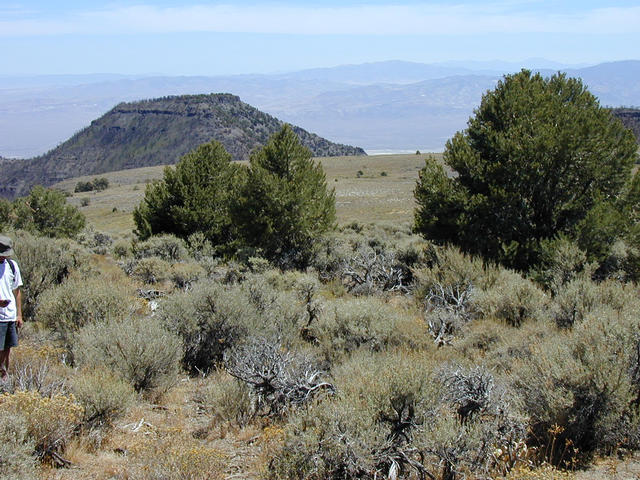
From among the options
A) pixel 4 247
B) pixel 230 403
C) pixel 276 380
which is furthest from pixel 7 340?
pixel 276 380

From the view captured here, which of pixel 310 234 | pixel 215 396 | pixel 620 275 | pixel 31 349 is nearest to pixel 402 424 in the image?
pixel 215 396

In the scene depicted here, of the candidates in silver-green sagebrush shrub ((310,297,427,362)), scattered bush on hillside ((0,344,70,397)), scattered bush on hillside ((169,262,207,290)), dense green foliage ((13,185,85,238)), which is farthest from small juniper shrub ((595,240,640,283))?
dense green foliage ((13,185,85,238))

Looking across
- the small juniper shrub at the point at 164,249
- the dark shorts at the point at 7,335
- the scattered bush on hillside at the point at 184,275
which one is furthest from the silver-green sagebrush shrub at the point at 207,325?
the small juniper shrub at the point at 164,249

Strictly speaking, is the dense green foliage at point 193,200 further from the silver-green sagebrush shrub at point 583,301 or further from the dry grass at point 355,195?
the silver-green sagebrush shrub at point 583,301

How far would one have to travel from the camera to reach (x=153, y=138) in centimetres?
17550

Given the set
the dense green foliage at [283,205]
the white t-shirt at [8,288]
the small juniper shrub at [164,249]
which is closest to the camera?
the white t-shirt at [8,288]

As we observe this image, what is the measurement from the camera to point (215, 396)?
519cm

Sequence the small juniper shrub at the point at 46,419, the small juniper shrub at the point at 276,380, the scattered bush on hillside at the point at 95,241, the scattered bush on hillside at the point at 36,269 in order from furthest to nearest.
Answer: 1. the scattered bush on hillside at the point at 95,241
2. the scattered bush on hillside at the point at 36,269
3. the small juniper shrub at the point at 276,380
4. the small juniper shrub at the point at 46,419

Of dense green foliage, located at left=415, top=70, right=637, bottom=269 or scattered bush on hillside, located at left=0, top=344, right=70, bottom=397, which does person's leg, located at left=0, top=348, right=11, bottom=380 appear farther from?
dense green foliage, located at left=415, top=70, right=637, bottom=269

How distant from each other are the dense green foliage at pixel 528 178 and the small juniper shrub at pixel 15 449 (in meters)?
11.6

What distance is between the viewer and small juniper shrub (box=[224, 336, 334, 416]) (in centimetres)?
497

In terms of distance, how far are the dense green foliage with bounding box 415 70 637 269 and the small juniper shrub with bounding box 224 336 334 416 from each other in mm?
9108

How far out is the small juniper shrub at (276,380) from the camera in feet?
16.3

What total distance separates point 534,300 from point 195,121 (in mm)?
175984
